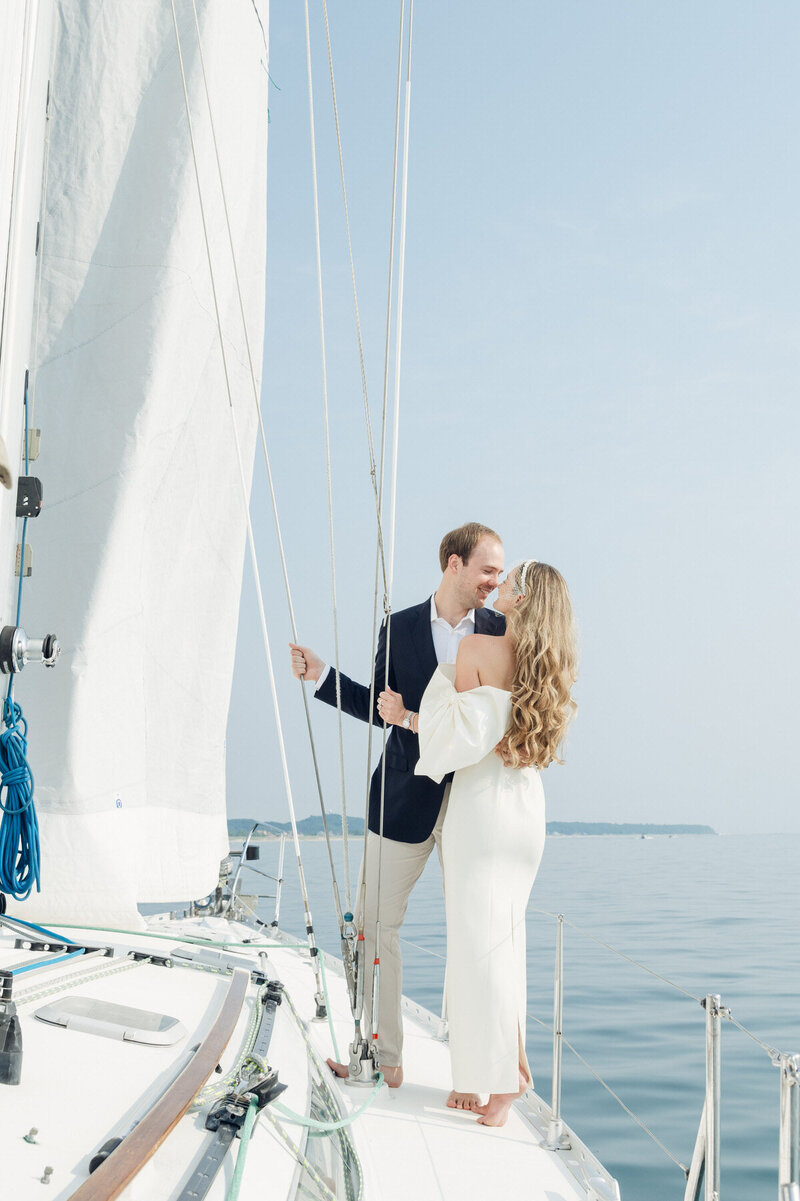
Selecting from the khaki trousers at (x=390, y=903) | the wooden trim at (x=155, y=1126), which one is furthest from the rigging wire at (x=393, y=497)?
the wooden trim at (x=155, y=1126)

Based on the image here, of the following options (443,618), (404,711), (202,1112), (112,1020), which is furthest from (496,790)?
(202,1112)

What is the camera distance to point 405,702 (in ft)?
9.32

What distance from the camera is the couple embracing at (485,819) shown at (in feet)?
7.86

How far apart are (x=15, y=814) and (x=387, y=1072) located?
130 centimetres

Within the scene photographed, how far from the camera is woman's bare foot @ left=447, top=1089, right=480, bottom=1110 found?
2.39 metres

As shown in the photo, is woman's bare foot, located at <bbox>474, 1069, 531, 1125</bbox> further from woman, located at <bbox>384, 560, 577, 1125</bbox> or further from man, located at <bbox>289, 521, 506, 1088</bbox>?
man, located at <bbox>289, 521, 506, 1088</bbox>

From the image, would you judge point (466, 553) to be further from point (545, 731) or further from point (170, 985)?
point (170, 985)

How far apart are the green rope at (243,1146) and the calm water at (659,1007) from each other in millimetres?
1982

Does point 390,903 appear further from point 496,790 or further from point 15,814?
point 15,814

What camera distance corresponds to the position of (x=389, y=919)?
2.69 m

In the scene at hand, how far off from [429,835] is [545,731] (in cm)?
51

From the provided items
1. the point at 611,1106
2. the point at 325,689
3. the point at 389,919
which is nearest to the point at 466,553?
the point at 325,689

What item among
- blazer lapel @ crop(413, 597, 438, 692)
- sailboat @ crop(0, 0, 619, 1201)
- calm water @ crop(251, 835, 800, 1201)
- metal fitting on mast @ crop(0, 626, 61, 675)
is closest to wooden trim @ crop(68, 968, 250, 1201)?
sailboat @ crop(0, 0, 619, 1201)

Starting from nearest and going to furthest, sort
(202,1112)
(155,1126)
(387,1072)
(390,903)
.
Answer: (155,1126) < (202,1112) < (387,1072) < (390,903)
